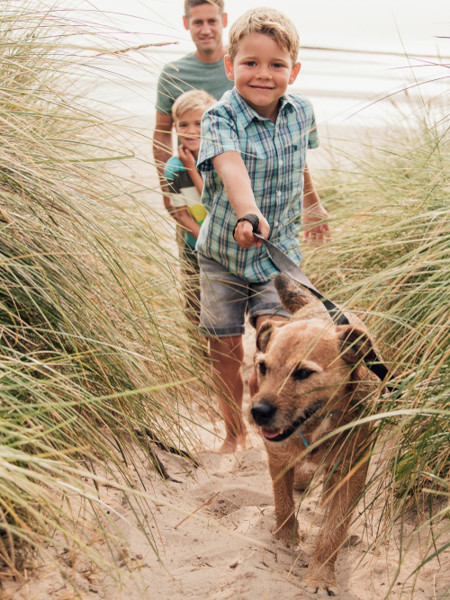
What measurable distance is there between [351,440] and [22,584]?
4.55ft

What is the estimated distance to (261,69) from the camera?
3.86m

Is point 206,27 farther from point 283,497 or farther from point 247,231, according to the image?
point 283,497

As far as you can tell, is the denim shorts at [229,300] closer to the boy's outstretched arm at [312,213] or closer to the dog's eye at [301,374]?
the boy's outstretched arm at [312,213]

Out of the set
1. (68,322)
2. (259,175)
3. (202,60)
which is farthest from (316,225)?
(68,322)

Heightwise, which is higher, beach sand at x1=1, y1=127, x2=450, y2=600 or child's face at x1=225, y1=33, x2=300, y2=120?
child's face at x1=225, y1=33, x2=300, y2=120

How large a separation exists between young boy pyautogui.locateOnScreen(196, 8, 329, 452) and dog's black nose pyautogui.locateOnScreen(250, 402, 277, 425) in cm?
94

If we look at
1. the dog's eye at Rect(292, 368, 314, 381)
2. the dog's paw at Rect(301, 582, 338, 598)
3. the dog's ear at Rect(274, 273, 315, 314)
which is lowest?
the dog's paw at Rect(301, 582, 338, 598)

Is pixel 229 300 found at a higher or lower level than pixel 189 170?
lower

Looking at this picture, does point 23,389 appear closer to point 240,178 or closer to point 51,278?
point 51,278

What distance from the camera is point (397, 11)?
30.3 m

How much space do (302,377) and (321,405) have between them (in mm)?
143

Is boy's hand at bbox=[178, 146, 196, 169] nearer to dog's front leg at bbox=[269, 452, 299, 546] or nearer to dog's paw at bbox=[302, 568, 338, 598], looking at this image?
dog's front leg at bbox=[269, 452, 299, 546]

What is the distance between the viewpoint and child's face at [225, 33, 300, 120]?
383 cm

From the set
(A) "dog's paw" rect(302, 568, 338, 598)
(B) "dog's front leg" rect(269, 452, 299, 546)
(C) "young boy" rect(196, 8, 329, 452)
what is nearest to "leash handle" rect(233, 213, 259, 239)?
(C) "young boy" rect(196, 8, 329, 452)
